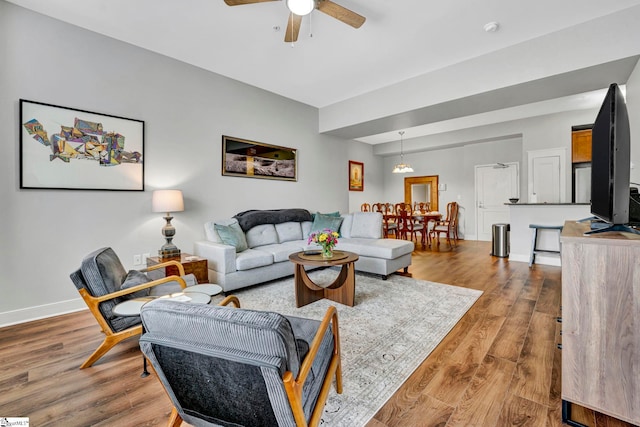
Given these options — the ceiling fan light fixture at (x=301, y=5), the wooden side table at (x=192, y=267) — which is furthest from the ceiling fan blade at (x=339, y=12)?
the wooden side table at (x=192, y=267)

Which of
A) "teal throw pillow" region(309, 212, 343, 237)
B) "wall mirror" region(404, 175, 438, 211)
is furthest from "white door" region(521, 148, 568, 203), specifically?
"teal throw pillow" region(309, 212, 343, 237)

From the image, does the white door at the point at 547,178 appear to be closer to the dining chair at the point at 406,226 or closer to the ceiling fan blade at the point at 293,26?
the dining chair at the point at 406,226

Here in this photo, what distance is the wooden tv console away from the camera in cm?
126

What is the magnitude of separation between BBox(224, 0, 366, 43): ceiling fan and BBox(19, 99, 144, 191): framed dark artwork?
77.8 inches

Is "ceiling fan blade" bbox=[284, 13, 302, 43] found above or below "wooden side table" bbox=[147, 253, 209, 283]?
above

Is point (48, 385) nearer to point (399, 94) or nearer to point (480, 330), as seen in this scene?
point (480, 330)

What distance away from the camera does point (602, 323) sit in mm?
1317

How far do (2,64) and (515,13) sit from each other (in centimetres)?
485

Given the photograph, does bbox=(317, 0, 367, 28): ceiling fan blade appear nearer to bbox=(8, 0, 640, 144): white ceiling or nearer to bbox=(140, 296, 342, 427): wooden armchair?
bbox=(8, 0, 640, 144): white ceiling

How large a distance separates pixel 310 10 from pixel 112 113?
2491mm

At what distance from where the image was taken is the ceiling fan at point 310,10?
217 centimetres

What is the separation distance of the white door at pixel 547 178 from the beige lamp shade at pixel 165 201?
273 inches

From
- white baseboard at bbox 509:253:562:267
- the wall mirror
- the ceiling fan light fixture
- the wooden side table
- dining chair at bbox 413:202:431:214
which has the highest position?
the ceiling fan light fixture

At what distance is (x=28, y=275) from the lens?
2.72 m
